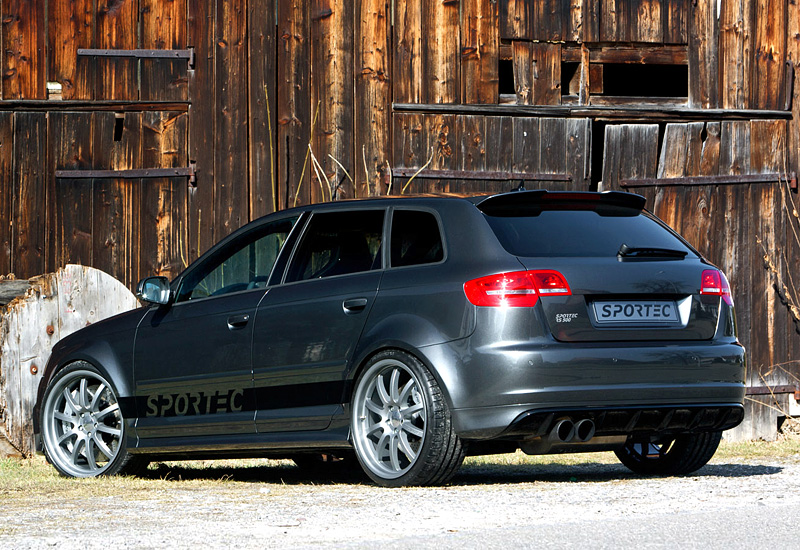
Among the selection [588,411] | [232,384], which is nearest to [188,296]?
[232,384]

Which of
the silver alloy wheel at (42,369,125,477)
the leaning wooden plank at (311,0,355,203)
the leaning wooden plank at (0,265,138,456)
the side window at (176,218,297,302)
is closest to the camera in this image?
the side window at (176,218,297,302)

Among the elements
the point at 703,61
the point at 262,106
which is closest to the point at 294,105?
the point at 262,106

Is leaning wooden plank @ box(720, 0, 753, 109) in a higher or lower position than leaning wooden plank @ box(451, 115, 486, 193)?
higher

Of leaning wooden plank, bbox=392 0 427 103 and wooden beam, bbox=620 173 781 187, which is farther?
wooden beam, bbox=620 173 781 187

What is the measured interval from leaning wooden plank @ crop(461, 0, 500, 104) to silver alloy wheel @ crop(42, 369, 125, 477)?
5.34 meters

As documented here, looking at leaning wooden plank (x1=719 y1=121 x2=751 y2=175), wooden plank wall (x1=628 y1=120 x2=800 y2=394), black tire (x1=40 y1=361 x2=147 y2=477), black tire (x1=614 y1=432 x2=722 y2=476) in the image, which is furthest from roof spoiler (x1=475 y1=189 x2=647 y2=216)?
leaning wooden plank (x1=719 y1=121 x2=751 y2=175)

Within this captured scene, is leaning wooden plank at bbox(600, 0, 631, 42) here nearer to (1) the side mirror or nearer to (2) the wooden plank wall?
(2) the wooden plank wall

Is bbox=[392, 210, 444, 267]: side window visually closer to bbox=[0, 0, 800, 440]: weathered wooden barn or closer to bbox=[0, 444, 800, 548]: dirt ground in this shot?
bbox=[0, 444, 800, 548]: dirt ground

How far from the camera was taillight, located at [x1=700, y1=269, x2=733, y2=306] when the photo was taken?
665 centimetres

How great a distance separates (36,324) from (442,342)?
532 cm

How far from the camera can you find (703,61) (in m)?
12.5

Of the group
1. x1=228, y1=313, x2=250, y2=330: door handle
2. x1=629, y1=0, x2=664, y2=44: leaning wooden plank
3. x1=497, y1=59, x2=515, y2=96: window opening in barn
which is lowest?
x1=228, y1=313, x2=250, y2=330: door handle

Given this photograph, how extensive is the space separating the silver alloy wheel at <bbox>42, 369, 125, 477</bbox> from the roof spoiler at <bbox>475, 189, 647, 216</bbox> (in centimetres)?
286

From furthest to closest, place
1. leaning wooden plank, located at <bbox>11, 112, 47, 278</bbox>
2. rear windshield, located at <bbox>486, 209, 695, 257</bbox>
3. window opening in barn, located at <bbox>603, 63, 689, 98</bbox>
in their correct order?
window opening in barn, located at <bbox>603, 63, 689, 98</bbox>
leaning wooden plank, located at <bbox>11, 112, 47, 278</bbox>
rear windshield, located at <bbox>486, 209, 695, 257</bbox>
